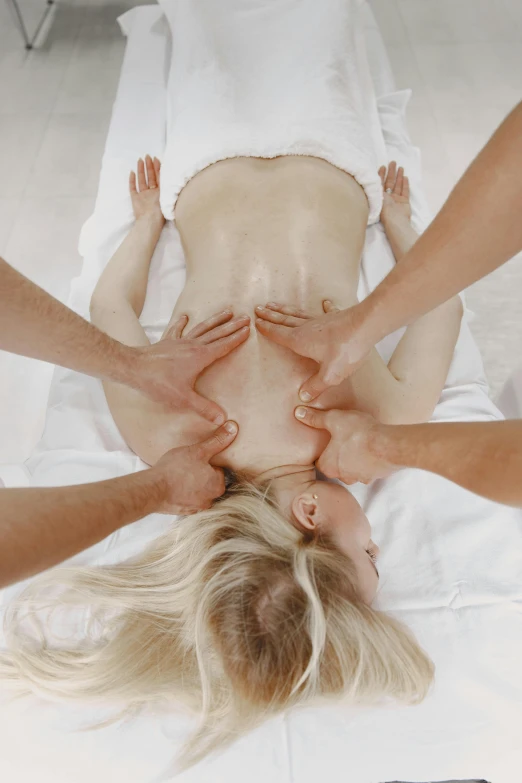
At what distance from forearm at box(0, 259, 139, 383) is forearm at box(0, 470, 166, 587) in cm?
24

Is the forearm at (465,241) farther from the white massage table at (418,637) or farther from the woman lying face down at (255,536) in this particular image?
the white massage table at (418,637)

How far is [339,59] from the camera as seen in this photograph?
5.54 feet

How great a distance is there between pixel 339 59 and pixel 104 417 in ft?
3.97

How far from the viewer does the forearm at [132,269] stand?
4.91 feet

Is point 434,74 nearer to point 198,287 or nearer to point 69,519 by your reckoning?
point 198,287

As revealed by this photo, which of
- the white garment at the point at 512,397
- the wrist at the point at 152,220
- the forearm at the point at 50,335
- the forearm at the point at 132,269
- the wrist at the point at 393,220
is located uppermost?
the forearm at the point at 50,335

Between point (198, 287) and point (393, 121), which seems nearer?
point (198, 287)

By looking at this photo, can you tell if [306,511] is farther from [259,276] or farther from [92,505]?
[259,276]

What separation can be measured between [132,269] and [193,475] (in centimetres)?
68

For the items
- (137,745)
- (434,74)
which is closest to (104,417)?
(137,745)

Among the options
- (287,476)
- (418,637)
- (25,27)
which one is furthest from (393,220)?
(25,27)

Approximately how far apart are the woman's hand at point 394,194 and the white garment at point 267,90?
55mm

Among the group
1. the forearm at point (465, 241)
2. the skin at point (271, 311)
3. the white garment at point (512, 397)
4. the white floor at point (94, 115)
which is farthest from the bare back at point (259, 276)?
the white floor at point (94, 115)

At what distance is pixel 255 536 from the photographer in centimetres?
110
